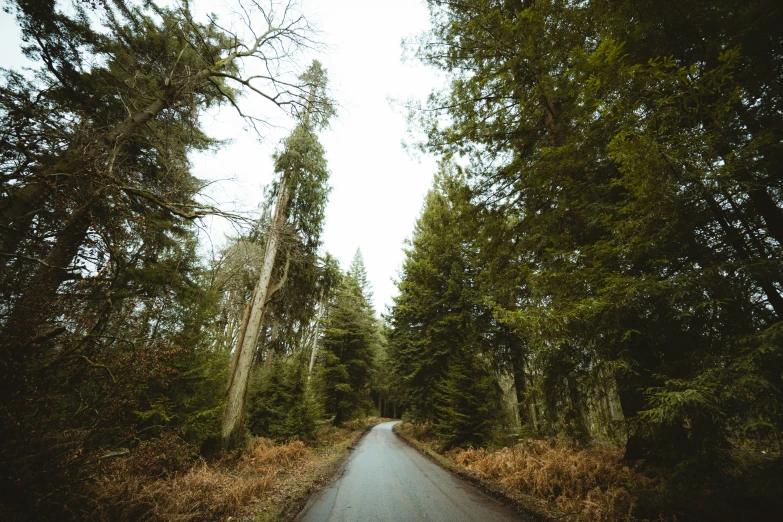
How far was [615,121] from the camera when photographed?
416 cm

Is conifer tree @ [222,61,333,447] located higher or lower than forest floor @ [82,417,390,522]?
higher

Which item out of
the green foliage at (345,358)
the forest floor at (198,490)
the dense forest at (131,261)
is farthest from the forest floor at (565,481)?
the green foliage at (345,358)

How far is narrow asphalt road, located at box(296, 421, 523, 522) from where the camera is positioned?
493 centimetres

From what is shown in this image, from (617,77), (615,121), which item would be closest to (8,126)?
(617,77)

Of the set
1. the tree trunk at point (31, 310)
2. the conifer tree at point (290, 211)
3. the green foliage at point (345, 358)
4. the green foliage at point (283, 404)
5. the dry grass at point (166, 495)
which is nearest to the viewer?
the tree trunk at point (31, 310)

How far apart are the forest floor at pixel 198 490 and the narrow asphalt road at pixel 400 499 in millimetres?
550

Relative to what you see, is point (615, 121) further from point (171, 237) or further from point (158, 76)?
point (171, 237)

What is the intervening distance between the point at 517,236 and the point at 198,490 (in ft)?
29.9

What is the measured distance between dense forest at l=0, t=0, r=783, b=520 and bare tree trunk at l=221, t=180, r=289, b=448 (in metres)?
0.07

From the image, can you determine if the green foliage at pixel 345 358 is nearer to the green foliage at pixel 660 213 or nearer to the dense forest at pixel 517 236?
the dense forest at pixel 517 236

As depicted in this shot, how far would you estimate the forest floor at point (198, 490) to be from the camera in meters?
3.70

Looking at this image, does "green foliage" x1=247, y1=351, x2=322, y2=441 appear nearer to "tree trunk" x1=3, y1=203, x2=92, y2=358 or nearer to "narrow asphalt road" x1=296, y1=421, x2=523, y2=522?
Result: "narrow asphalt road" x1=296, y1=421, x2=523, y2=522

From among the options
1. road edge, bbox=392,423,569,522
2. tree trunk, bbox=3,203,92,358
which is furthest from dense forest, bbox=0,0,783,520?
road edge, bbox=392,423,569,522

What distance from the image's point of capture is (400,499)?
229 inches
